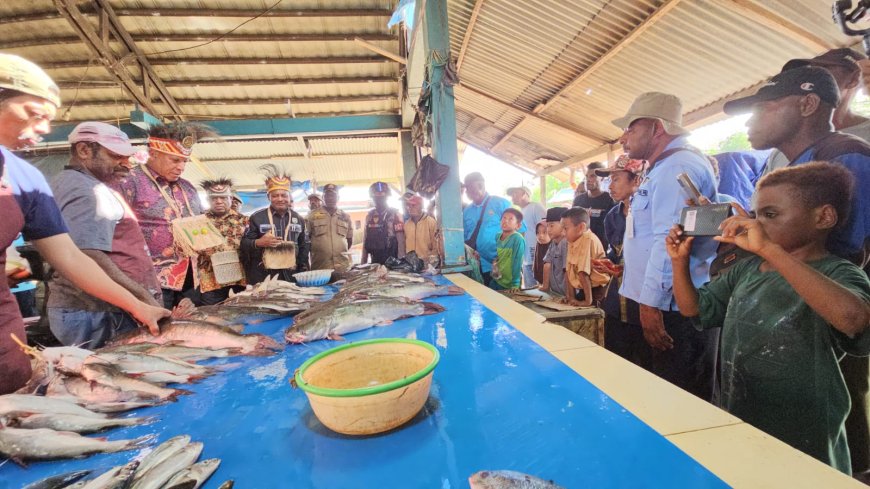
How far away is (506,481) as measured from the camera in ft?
2.89

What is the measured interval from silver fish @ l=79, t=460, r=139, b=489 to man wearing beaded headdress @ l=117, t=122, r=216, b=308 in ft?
11.0

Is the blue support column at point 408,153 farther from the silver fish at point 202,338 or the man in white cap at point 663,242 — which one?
the silver fish at point 202,338

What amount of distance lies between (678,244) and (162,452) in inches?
103

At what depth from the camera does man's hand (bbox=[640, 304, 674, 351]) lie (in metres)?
2.44

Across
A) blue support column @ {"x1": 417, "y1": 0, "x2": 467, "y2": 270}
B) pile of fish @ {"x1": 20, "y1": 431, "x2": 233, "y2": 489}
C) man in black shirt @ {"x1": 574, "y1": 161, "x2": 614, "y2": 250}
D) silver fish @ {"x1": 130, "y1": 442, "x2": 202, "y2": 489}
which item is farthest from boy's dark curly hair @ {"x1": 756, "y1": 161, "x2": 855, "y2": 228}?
man in black shirt @ {"x1": 574, "y1": 161, "x2": 614, "y2": 250}

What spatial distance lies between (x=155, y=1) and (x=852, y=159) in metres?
9.58

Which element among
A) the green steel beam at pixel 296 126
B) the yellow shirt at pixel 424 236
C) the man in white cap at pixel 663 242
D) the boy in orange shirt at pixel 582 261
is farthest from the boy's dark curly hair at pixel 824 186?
the green steel beam at pixel 296 126

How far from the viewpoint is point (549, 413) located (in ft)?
4.00

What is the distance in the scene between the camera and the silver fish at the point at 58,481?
0.97 m

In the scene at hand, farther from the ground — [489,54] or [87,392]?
[489,54]

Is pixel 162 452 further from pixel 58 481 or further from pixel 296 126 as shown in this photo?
pixel 296 126

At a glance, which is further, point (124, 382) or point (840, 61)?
point (840, 61)

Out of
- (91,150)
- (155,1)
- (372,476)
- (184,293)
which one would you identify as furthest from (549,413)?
(155,1)

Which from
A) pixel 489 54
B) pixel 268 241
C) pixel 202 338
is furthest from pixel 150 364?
pixel 489 54
